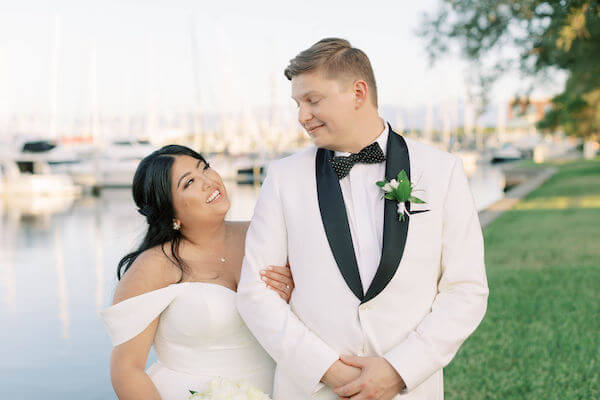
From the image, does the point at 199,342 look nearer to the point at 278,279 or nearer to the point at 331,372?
the point at 278,279

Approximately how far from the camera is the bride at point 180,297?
3.17 m

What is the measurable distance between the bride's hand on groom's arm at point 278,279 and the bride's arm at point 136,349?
727mm

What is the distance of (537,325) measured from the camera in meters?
6.66

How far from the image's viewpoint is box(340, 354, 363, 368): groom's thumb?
8.77 feet

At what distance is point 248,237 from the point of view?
2.86 metres

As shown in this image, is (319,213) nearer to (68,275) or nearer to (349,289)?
(349,289)

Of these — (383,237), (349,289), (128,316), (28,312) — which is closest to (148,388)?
(128,316)

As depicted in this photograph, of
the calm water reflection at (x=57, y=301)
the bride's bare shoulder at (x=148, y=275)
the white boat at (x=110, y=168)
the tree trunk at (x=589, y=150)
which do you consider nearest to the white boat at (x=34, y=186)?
the white boat at (x=110, y=168)

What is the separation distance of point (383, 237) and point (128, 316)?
49.0 inches

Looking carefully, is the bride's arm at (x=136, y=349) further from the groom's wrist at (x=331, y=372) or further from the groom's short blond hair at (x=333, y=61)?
the groom's short blond hair at (x=333, y=61)

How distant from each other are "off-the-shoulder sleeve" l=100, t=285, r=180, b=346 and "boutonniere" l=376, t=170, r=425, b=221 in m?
1.21

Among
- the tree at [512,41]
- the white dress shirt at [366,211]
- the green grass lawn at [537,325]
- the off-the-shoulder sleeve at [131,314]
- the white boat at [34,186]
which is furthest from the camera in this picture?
the white boat at [34,186]

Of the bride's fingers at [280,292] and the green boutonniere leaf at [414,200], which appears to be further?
the bride's fingers at [280,292]

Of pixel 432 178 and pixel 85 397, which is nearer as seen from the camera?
pixel 432 178
